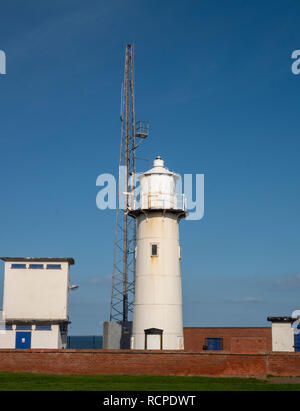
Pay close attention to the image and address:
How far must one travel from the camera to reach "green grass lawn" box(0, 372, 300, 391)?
23547mm

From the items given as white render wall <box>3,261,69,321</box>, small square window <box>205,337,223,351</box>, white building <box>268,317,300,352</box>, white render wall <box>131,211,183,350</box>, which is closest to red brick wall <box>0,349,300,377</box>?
white render wall <box>131,211,183,350</box>

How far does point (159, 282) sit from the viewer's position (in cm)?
3522

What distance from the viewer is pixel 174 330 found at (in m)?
34.9

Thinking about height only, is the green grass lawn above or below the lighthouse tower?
below

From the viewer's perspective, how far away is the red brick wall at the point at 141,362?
29.9 m

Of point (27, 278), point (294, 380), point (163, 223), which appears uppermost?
point (163, 223)

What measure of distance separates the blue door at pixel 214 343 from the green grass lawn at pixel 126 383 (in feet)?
57.6

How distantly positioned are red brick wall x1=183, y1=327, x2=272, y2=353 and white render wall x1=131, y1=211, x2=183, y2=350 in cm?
1140

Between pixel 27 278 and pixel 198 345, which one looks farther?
pixel 198 345

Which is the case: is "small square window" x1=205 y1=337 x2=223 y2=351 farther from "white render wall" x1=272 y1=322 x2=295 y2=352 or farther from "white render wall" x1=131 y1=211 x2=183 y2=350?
"white render wall" x1=131 y1=211 x2=183 y2=350

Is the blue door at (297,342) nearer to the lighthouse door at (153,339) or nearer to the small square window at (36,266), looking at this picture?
the lighthouse door at (153,339)
